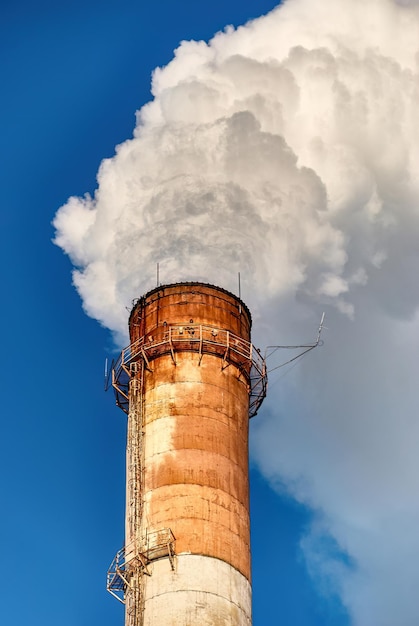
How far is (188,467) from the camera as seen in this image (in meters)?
57.9

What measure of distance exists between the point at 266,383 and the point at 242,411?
230 centimetres

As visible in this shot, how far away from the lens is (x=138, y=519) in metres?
57.5

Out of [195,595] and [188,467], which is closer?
[195,595]

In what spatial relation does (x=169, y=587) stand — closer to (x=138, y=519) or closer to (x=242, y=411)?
(x=138, y=519)

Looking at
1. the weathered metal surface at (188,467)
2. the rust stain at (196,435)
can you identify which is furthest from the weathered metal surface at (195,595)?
the rust stain at (196,435)

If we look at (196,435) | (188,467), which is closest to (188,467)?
(188,467)

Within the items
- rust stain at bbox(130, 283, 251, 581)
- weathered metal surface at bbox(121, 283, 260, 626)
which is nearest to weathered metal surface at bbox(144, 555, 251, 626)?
weathered metal surface at bbox(121, 283, 260, 626)

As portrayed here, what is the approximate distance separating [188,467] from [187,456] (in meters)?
0.49

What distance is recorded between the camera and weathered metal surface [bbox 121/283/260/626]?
55.6m

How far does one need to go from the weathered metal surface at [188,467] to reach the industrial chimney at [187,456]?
4 centimetres

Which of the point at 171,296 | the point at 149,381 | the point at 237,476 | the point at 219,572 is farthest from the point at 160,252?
the point at 219,572

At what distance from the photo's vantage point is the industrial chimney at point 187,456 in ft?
183

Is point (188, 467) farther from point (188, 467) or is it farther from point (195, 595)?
point (195, 595)

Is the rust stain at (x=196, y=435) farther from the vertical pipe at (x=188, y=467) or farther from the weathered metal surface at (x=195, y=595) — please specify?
the weathered metal surface at (x=195, y=595)
